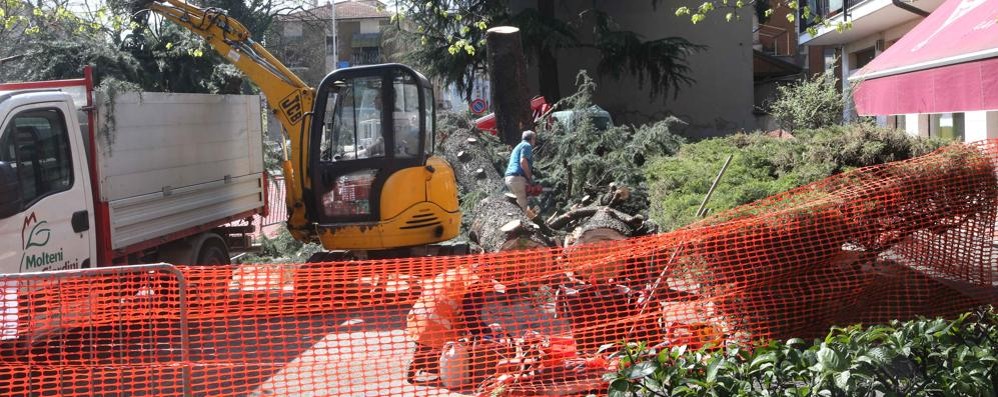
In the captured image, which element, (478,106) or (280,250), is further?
(478,106)

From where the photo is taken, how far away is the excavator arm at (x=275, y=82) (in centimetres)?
1032

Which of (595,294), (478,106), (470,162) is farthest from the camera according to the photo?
(478,106)

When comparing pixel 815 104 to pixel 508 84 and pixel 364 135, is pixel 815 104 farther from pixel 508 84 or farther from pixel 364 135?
pixel 364 135

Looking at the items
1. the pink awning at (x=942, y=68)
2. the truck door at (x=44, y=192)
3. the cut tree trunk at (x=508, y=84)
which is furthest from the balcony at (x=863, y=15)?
the truck door at (x=44, y=192)

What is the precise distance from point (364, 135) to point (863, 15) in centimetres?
1671

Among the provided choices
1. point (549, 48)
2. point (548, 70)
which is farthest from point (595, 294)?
point (548, 70)

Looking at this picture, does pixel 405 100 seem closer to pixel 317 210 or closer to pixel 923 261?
pixel 317 210

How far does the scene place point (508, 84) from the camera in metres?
17.2

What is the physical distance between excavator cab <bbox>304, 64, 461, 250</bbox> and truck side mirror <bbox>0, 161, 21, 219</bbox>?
361cm

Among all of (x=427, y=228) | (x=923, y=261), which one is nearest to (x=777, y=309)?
(x=923, y=261)

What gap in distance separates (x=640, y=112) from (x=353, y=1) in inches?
1799

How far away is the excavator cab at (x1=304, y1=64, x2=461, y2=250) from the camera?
9805 millimetres

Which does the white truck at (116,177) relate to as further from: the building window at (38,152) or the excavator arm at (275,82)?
the excavator arm at (275,82)

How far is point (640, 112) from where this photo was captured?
30.7 meters
